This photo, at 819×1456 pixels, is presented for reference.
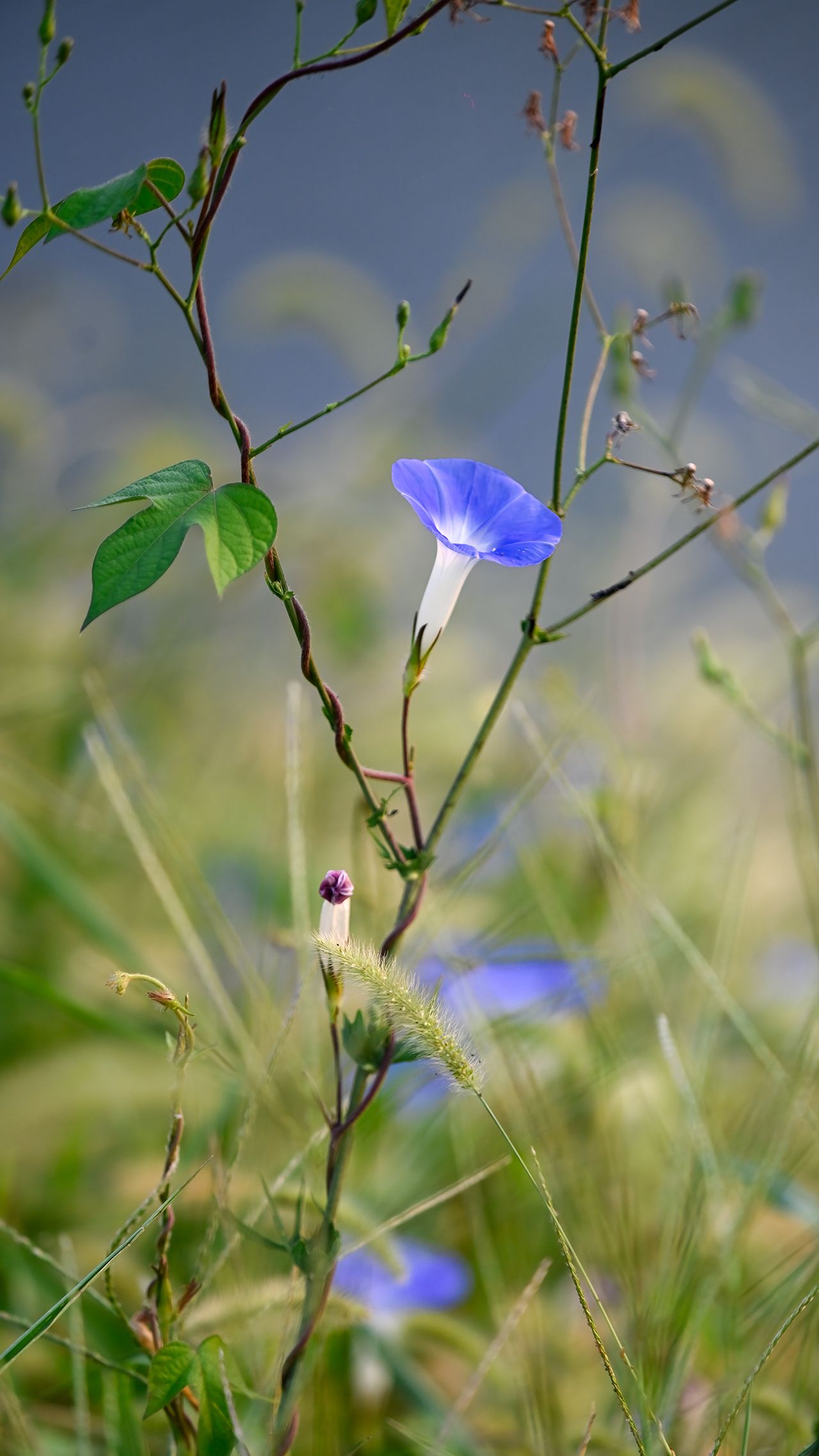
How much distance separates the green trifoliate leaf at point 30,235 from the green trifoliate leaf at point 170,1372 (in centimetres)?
27

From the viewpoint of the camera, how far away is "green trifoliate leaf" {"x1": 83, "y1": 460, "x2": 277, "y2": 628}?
0.26 meters

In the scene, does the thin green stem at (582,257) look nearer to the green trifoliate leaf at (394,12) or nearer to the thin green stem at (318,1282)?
the green trifoliate leaf at (394,12)

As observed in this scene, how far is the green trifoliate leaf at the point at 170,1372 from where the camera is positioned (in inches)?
11.1

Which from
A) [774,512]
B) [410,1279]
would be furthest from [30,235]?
[410,1279]

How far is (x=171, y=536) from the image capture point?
0.27m

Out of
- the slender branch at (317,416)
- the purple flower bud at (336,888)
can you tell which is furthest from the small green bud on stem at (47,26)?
the purple flower bud at (336,888)

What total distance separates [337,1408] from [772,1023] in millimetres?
478

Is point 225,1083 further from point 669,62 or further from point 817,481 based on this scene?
point 817,481

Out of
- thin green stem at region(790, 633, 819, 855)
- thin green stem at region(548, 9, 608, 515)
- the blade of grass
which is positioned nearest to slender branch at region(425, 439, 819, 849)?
thin green stem at region(548, 9, 608, 515)

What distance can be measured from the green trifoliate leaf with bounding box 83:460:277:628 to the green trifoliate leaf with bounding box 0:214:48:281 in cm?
6

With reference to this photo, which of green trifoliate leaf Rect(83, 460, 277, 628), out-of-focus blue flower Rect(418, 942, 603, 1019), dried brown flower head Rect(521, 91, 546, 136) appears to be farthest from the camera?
out-of-focus blue flower Rect(418, 942, 603, 1019)

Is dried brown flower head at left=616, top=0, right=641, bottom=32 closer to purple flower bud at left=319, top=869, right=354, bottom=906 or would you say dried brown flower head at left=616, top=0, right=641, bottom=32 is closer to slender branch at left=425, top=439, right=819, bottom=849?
slender branch at left=425, top=439, right=819, bottom=849

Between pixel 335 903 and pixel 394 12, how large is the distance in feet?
0.77

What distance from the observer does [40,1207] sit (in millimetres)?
612
